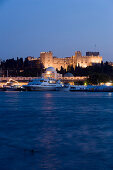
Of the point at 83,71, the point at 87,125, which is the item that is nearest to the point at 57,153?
the point at 87,125

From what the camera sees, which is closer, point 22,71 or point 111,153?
point 111,153

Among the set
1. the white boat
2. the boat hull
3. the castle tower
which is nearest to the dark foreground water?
the white boat

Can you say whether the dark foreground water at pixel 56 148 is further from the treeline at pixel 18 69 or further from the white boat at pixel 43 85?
the treeline at pixel 18 69

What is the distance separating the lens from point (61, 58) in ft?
582

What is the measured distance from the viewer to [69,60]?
177250mm

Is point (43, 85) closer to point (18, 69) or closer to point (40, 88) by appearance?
point (40, 88)

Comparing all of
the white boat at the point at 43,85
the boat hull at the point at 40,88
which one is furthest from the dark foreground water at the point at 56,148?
the boat hull at the point at 40,88

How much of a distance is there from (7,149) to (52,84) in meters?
79.9

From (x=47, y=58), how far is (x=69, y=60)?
40.6ft

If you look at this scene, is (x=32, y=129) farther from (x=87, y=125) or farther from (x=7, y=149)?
(x=7, y=149)

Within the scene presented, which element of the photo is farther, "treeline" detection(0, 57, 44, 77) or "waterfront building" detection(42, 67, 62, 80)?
"treeline" detection(0, 57, 44, 77)

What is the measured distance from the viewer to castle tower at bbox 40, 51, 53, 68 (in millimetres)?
170125

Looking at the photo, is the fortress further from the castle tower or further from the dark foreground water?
the dark foreground water

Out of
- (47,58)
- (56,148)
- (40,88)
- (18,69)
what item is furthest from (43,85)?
(47,58)
